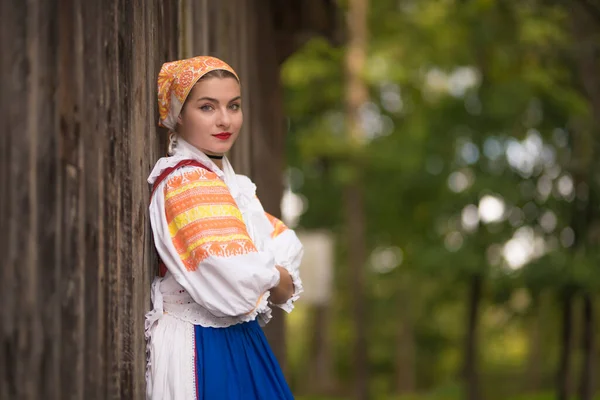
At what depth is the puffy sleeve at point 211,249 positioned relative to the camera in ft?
8.84

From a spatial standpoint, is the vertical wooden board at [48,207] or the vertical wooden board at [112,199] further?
the vertical wooden board at [112,199]

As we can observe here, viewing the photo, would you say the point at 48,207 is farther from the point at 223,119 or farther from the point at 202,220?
the point at 223,119

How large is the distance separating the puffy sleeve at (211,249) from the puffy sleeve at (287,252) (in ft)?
0.75

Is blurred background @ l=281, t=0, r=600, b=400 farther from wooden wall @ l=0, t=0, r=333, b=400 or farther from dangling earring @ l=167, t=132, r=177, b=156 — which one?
wooden wall @ l=0, t=0, r=333, b=400

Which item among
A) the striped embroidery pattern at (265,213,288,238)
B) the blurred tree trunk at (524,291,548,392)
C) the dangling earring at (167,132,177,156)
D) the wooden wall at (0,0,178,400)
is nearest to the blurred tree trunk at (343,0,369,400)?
the blurred tree trunk at (524,291,548,392)

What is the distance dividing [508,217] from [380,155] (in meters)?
2.62

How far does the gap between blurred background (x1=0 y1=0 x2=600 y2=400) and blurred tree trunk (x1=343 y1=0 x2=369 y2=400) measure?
0.04 meters

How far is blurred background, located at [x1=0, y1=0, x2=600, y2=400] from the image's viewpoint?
217cm

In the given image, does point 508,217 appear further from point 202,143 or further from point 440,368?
point 440,368

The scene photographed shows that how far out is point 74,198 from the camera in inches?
90.7

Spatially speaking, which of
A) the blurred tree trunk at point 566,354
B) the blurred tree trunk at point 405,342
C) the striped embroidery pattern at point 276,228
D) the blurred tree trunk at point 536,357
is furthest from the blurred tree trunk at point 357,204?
the striped embroidery pattern at point 276,228

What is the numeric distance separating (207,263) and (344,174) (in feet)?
39.0

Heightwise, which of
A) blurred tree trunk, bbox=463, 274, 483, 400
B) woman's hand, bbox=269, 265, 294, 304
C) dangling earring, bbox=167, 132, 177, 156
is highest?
dangling earring, bbox=167, 132, 177, 156

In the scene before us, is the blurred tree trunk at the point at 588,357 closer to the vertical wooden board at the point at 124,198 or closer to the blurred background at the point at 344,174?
the blurred background at the point at 344,174
